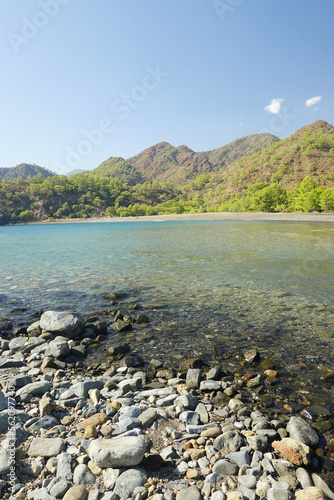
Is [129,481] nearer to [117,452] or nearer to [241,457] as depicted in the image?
[117,452]

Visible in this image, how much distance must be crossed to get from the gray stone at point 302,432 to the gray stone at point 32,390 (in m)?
4.56

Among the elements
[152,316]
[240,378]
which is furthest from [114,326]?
[240,378]

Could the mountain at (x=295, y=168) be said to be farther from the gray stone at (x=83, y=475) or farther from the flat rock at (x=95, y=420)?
the gray stone at (x=83, y=475)

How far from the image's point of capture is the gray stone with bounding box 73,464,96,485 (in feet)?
10.8

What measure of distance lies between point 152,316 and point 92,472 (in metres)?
6.56

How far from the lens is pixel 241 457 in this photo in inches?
143

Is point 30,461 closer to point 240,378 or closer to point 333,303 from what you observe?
point 240,378

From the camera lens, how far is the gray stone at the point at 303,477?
3.31 m

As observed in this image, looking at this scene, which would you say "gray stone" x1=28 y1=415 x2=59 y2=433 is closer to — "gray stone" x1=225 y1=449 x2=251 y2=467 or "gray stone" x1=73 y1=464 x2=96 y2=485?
"gray stone" x1=73 y1=464 x2=96 y2=485

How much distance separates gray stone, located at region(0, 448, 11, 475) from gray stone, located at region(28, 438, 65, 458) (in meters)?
0.26

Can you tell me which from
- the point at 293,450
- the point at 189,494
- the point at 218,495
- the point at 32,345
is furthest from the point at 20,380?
the point at 293,450

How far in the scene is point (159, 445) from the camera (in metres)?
3.94

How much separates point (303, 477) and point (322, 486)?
0.74ft

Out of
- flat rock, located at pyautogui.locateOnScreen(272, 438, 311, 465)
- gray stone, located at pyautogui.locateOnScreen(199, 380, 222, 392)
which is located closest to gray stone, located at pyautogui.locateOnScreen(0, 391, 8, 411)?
gray stone, located at pyautogui.locateOnScreen(199, 380, 222, 392)
